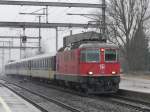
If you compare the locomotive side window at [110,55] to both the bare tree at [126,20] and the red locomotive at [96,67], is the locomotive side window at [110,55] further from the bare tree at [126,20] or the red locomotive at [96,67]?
the bare tree at [126,20]

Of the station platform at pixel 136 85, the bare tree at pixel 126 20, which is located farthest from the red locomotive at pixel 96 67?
the bare tree at pixel 126 20

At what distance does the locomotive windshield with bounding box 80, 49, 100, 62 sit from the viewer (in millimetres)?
26473

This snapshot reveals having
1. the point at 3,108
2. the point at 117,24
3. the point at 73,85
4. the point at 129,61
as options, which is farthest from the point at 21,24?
the point at 3,108

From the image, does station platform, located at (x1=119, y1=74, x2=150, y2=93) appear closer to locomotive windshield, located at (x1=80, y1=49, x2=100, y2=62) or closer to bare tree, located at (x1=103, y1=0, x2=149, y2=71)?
locomotive windshield, located at (x1=80, y1=49, x2=100, y2=62)

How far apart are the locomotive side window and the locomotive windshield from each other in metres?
0.50

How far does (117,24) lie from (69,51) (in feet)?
97.9

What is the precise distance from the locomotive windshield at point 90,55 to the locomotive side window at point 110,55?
501 mm

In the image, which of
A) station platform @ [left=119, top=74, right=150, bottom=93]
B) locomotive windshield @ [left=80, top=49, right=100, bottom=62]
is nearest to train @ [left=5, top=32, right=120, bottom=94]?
locomotive windshield @ [left=80, top=49, right=100, bottom=62]

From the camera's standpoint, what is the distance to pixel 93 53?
2666cm

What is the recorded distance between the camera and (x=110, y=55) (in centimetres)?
2688

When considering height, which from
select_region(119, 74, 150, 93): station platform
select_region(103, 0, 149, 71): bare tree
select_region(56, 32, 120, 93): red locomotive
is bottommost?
select_region(119, 74, 150, 93): station platform

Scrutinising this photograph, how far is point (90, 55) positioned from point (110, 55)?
1.17 m

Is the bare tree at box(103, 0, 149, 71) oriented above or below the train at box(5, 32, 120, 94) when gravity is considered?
above

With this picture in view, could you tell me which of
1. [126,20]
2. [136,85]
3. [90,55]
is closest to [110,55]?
[90,55]
